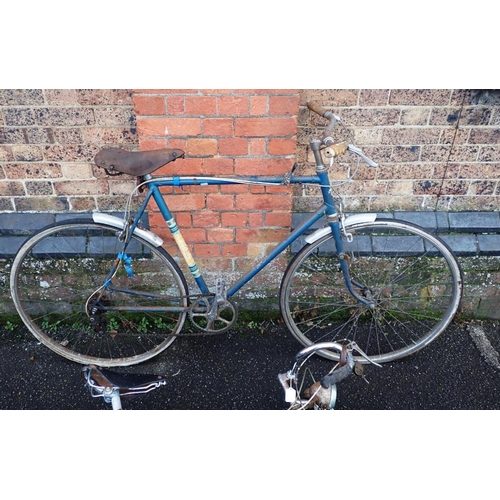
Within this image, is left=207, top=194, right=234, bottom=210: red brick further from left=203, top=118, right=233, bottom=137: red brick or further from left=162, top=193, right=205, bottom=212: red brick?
left=203, top=118, right=233, bottom=137: red brick

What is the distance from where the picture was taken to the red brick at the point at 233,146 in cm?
284

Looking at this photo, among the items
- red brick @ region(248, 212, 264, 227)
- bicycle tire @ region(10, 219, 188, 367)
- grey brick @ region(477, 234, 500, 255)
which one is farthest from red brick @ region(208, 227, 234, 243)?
grey brick @ region(477, 234, 500, 255)

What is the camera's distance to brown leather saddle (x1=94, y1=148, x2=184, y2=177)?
2.58 m

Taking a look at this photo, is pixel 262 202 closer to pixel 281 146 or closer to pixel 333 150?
pixel 281 146

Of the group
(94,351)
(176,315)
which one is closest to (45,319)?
(94,351)

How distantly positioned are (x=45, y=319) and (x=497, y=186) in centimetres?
326

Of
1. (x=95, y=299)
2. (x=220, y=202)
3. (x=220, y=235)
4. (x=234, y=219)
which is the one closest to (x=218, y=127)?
(x=220, y=202)

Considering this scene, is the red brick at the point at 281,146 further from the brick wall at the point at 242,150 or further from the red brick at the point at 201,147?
the red brick at the point at 201,147

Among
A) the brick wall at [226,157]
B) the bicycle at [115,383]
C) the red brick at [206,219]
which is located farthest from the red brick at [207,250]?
the bicycle at [115,383]

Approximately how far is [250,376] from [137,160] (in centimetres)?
153

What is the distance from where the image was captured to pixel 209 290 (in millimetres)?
3422

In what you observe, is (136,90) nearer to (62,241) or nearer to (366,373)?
(62,241)

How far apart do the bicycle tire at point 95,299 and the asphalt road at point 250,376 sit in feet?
0.46

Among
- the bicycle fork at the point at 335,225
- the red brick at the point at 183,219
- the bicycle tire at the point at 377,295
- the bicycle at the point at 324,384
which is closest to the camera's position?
the bicycle at the point at 324,384
